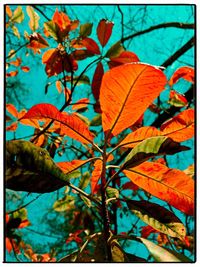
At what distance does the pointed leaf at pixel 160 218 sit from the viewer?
1.46 feet

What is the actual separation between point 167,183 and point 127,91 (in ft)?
0.39

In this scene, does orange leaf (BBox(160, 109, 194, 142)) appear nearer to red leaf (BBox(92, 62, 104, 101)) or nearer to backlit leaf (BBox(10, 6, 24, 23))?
red leaf (BBox(92, 62, 104, 101))

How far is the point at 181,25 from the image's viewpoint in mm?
823

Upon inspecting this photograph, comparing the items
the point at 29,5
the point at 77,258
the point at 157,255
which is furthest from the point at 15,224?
the point at 29,5

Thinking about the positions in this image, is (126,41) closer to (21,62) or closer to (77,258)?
(21,62)

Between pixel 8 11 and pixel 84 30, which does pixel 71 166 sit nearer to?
pixel 84 30

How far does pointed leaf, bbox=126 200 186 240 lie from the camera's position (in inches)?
17.5

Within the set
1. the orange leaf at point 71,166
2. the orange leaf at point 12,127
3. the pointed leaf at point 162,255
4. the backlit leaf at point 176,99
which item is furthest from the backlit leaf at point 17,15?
the pointed leaf at point 162,255

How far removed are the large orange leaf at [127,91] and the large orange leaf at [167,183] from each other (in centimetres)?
6

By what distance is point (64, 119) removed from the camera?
46cm

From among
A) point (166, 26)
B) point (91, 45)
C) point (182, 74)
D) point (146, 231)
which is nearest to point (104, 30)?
point (91, 45)

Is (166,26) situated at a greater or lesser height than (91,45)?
greater

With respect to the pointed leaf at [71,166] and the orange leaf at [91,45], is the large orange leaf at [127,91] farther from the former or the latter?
the orange leaf at [91,45]

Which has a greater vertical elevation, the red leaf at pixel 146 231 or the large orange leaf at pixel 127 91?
the large orange leaf at pixel 127 91
